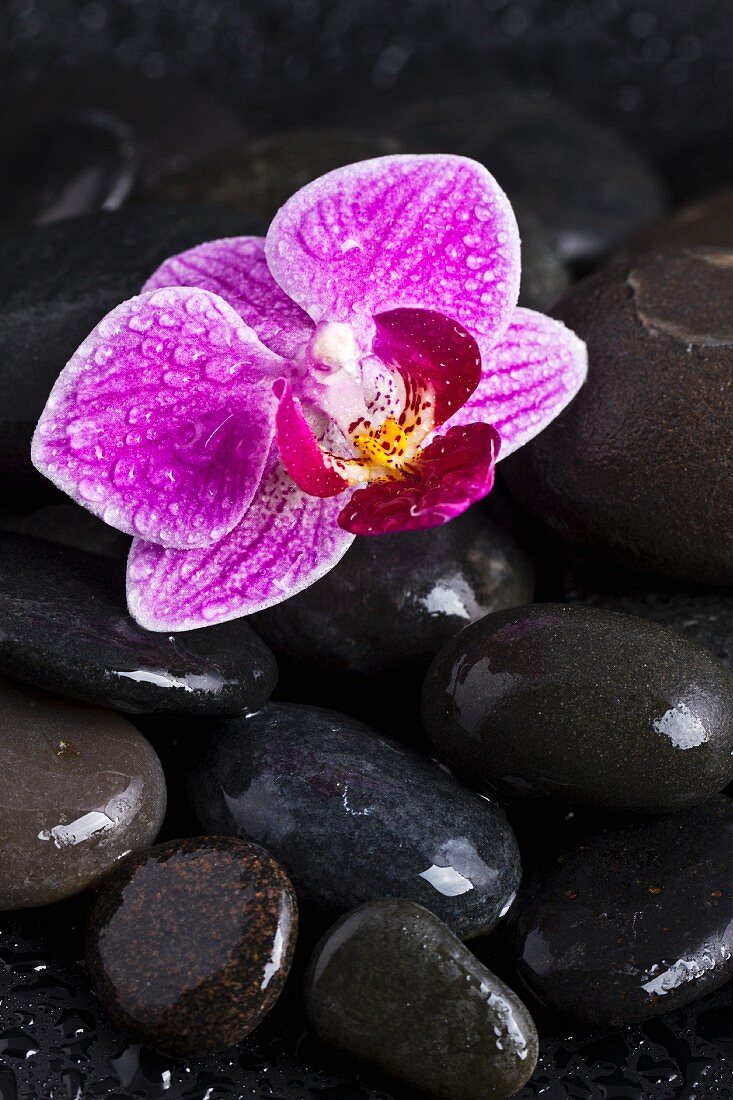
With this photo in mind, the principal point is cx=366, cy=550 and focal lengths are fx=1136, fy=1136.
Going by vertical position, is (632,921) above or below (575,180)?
below

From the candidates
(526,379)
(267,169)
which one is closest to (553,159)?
(267,169)

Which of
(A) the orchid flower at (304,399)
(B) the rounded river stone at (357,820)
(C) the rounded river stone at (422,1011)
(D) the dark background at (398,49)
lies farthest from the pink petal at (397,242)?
(D) the dark background at (398,49)

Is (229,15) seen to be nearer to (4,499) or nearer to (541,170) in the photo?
(541,170)

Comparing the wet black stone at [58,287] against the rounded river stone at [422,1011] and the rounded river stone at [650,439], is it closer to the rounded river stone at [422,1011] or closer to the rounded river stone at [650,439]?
the rounded river stone at [650,439]

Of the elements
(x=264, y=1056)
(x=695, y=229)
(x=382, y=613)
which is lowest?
(x=264, y=1056)

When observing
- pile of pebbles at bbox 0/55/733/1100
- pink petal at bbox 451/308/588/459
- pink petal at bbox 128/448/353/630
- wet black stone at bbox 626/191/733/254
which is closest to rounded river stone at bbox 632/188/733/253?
wet black stone at bbox 626/191/733/254

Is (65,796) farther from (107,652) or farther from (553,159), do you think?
(553,159)

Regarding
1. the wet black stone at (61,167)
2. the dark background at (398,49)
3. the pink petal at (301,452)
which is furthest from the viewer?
the dark background at (398,49)

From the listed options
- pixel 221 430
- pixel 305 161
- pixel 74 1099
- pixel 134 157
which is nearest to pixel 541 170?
pixel 305 161
